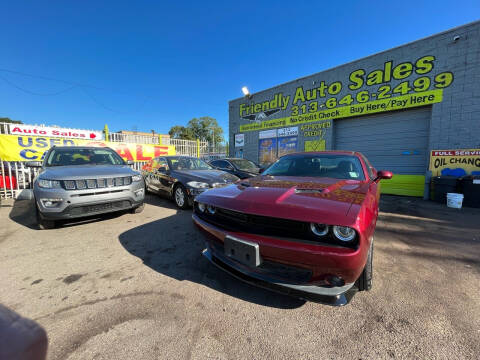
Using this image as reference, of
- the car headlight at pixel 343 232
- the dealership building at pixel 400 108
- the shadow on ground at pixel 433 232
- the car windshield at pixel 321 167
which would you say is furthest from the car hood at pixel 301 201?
the dealership building at pixel 400 108

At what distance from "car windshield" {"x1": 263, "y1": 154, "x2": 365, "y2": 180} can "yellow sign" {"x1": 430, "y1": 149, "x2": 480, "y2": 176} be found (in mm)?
5829

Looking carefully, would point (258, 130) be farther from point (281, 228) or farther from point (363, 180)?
point (281, 228)

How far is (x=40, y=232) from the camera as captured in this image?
3.38 meters

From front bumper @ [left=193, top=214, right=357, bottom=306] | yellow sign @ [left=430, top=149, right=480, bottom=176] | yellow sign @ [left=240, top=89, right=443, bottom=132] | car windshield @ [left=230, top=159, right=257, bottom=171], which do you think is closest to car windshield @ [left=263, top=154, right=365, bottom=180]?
front bumper @ [left=193, top=214, right=357, bottom=306]

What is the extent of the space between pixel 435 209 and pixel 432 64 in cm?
510

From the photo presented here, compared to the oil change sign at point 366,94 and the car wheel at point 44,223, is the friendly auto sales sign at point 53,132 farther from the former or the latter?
the oil change sign at point 366,94

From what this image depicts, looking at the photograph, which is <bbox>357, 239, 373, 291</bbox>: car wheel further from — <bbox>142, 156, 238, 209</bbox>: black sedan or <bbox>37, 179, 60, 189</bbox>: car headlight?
<bbox>37, 179, 60, 189</bbox>: car headlight

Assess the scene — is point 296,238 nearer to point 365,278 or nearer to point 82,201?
point 365,278

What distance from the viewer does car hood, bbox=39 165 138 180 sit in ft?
10.8

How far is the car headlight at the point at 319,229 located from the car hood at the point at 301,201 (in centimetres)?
13

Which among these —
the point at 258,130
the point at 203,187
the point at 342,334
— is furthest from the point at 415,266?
the point at 258,130

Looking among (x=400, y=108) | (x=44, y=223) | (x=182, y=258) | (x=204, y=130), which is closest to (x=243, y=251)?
(x=182, y=258)

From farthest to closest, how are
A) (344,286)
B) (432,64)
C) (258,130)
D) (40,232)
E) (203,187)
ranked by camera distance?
(258,130) → (432,64) → (203,187) → (40,232) → (344,286)

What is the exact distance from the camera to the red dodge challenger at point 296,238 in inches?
56.4
